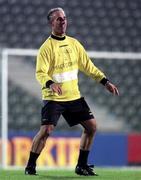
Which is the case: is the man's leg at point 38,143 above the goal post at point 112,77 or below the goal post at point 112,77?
below

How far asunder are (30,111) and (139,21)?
111 inches

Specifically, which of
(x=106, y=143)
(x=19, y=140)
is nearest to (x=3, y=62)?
(x=19, y=140)

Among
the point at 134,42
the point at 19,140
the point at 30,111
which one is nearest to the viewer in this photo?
the point at 19,140

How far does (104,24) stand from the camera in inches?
476

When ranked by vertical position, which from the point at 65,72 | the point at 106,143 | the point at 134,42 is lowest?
the point at 106,143

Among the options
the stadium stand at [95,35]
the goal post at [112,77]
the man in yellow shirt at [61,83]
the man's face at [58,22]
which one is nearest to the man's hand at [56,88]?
the man in yellow shirt at [61,83]

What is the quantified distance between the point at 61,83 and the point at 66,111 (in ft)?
0.85

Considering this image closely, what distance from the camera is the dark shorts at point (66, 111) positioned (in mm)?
6098

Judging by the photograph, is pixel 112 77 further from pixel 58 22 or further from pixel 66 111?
pixel 58 22

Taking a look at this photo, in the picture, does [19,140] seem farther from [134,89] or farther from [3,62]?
[134,89]

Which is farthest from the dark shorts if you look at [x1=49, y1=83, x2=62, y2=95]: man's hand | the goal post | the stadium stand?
the stadium stand

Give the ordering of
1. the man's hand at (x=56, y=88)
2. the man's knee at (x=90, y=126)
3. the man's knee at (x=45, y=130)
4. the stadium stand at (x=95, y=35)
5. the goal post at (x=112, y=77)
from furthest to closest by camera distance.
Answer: the stadium stand at (x=95, y=35)
the goal post at (x=112, y=77)
the man's knee at (x=90, y=126)
the man's knee at (x=45, y=130)
the man's hand at (x=56, y=88)

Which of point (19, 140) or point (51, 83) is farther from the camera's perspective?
point (19, 140)

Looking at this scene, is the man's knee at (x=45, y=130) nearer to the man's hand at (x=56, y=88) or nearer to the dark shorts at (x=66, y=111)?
the dark shorts at (x=66, y=111)
